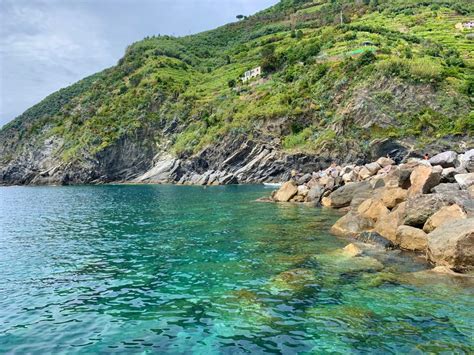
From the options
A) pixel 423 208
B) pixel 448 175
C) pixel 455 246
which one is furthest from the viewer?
pixel 448 175

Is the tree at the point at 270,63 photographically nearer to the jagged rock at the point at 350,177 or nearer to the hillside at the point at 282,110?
the hillside at the point at 282,110

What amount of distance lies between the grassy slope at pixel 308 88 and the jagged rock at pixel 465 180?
185 ft

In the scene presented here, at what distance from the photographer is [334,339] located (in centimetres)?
1121

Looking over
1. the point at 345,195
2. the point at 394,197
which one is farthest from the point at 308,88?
the point at 394,197

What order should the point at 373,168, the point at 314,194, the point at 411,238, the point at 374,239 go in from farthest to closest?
the point at 314,194, the point at 373,168, the point at 374,239, the point at 411,238

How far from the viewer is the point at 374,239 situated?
77.7ft

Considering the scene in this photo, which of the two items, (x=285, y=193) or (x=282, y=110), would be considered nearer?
(x=285, y=193)

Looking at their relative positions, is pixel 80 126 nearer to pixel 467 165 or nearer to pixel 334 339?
pixel 467 165

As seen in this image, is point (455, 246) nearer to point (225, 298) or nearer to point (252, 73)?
point (225, 298)

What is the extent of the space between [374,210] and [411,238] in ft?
21.3

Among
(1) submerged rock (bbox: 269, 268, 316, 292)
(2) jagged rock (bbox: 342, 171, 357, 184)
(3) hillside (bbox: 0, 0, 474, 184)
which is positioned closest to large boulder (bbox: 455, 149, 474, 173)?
(2) jagged rock (bbox: 342, 171, 357, 184)

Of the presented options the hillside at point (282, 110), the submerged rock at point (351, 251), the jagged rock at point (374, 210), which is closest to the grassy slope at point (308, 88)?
the hillside at point (282, 110)

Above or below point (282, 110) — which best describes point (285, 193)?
below

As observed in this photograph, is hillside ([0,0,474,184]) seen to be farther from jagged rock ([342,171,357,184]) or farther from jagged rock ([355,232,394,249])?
jagged rock ([355,232,394,249])
